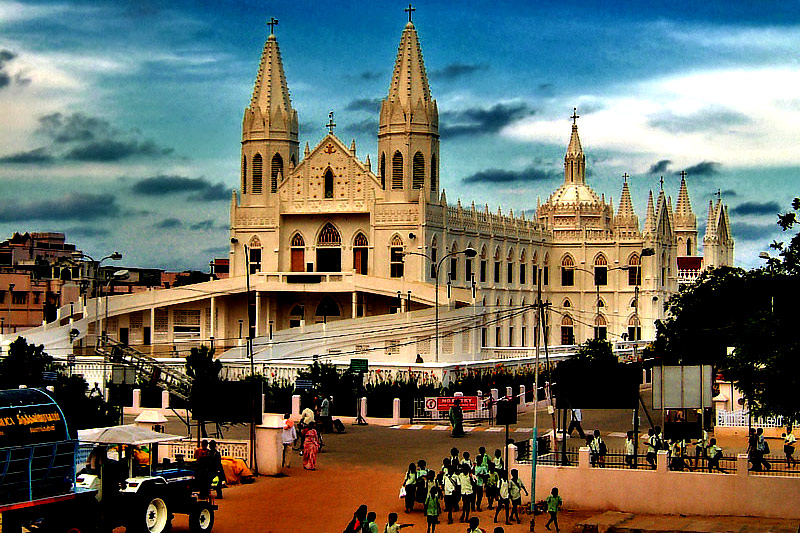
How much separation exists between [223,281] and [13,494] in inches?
2155

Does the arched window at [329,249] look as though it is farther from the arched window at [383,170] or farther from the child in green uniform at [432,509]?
the child in green uniform at [432,509]

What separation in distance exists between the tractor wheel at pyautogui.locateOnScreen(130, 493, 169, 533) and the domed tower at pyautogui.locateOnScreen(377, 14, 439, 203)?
5501 cm

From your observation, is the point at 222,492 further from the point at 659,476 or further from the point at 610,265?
the point at 610,265

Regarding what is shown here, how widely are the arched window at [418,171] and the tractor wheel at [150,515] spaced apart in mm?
55656

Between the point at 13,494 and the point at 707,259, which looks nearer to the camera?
the point at 13,494

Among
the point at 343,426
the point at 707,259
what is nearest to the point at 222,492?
the point at 343,426

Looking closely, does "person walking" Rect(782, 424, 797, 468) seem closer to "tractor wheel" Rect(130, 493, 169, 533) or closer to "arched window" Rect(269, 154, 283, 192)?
"tractor wheel" Rect(130, 493, 169, 533)

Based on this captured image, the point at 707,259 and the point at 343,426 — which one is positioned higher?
the point at 707,259

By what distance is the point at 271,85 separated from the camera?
85375mm

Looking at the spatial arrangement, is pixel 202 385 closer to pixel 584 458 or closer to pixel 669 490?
pixel 584 458

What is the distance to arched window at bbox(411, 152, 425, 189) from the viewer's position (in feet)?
266

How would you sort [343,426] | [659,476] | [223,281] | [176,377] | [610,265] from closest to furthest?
1. [659,476]
2. [343,426]
3. [176,377]
4. [223,281]
5. [610,265]

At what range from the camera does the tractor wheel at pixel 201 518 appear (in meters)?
27.2

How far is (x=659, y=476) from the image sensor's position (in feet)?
103
